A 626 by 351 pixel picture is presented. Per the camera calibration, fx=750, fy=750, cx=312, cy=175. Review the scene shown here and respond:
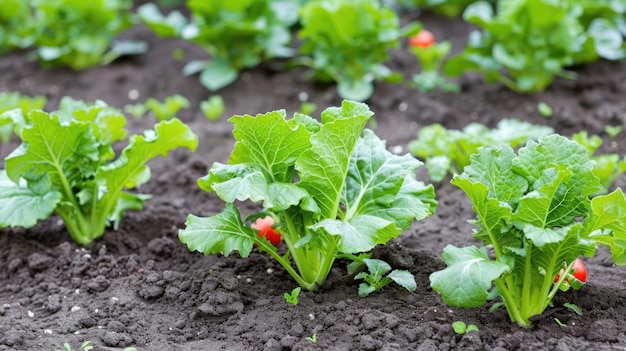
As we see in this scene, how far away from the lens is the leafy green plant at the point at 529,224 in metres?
3.01

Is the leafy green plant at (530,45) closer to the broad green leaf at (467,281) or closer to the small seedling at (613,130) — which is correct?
the small seedling at (613,130)

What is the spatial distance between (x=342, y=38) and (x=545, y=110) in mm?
1675

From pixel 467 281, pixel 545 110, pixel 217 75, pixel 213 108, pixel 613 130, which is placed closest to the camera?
pixel 467 281

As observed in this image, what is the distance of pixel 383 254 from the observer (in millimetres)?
3877

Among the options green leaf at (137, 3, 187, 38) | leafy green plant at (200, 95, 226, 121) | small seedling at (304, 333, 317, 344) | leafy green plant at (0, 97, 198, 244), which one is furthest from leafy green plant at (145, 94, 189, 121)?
small seedling at (304, 333, 317, 344)

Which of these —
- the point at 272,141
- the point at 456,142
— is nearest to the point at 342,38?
the point at 456,142

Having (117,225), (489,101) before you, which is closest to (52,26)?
(117,225)

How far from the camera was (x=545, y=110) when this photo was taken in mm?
5684

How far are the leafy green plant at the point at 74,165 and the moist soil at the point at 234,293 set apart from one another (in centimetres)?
24

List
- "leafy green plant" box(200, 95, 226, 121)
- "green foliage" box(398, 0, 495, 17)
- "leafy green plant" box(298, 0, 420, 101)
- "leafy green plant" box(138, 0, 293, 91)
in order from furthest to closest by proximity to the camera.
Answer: "green foliage" box(398, 0, 495, 17) < "leafy green plant" box(138, 0, 293, 91) < "leafy green plant" box(200, 95, 226, 121) < "leafy green plant" box(298, 0, 420, 101)

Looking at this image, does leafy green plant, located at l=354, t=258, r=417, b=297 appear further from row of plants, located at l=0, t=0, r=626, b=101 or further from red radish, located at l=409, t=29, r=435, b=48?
red radish, located at l=409, t=29, r=435, b=48

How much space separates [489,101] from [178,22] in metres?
2.99

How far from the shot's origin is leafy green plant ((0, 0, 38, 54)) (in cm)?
718

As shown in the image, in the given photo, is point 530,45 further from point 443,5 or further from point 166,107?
point 166,107
